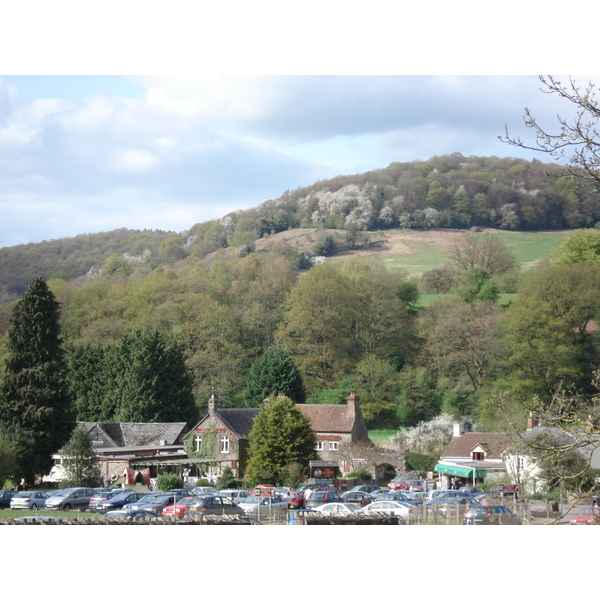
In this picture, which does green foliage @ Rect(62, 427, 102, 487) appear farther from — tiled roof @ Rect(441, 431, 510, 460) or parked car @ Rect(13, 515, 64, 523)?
tiled roof @ Rect(441, 431, 510, 460)

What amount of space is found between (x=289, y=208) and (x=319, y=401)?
61.9m

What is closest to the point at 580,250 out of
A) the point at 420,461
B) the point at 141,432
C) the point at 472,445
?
the point at 420,461

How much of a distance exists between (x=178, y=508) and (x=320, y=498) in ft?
25.0

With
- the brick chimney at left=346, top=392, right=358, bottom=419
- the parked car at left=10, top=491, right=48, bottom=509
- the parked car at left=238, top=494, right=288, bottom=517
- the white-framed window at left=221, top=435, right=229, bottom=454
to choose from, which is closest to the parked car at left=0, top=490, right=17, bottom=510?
the parked car at left=10, top=491, right=48, bottom=509

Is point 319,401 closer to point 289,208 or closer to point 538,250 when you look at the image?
point 538,250

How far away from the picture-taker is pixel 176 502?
33.5 meters

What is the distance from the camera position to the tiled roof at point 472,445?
52.4m

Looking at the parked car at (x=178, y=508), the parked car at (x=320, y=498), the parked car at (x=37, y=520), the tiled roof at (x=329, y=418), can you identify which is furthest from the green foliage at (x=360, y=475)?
the parked car at (x=37, y=520)

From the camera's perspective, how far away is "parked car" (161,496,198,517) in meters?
31.5

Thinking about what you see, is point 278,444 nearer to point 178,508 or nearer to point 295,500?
point 295,500

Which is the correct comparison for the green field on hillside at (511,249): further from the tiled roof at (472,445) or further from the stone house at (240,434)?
the tiled roof at (472,445)

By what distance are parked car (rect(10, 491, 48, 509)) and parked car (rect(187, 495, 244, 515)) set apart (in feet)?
26.0

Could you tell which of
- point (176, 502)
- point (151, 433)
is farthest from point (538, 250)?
point (176, 502)
